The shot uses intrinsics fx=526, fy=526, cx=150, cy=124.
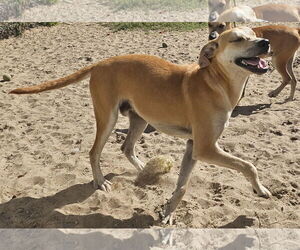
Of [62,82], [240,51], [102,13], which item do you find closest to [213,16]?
[240,51]

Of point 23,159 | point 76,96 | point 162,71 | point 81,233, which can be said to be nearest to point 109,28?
point 76,96

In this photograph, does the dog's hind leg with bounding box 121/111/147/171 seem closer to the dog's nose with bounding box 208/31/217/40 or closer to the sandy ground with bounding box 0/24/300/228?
the sandy ground with bounding box 0/24/300/228

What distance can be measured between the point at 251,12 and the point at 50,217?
2437 millimetres

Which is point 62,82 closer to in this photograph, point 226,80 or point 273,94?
point 226,80

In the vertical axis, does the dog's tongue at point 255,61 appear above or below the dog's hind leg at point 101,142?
above

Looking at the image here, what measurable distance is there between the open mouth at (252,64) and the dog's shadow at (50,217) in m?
1.56

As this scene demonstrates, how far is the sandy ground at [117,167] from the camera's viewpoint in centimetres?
463

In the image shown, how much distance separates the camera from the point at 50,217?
464 cm

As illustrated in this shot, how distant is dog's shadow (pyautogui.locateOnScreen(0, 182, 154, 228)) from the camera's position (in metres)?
4.53

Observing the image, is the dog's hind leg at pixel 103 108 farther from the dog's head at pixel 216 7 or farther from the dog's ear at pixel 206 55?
the dog's head at pixel 216 7

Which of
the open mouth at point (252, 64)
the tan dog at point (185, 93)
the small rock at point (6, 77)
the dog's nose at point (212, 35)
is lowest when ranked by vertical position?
the small rock at point (6, 77)

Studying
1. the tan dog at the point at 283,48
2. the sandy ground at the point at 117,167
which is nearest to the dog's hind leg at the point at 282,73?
the tan dog at the point at 283,48

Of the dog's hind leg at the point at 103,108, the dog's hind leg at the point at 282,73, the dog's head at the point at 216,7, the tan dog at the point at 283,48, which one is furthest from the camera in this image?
the dog's hind leg at the point at 282,73

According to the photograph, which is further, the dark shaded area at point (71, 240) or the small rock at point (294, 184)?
the small rock at point (294, 184)
